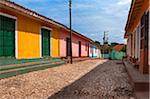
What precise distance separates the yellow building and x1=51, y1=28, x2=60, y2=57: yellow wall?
514 mm

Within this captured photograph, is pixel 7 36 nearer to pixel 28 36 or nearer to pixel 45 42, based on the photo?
pixel 28 36

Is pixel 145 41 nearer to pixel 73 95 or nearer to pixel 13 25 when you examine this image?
pixel 73 95

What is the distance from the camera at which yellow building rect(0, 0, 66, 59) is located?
399 inches

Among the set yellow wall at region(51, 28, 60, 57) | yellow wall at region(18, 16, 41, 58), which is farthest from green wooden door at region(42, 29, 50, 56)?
yellow wall at region(18, 16, 41, 58)

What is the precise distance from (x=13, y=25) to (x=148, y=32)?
5486 mm

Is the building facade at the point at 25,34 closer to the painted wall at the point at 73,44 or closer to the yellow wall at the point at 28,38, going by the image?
the yellow wall at the point at 28,38

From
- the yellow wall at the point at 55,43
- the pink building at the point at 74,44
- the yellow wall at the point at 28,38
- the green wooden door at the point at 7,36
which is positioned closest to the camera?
the green wooden door at the point at 7,36

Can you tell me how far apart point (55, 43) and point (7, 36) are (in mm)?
6772

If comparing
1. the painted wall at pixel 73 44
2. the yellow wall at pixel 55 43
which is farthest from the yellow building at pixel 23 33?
the painted wall at pixel 73 44

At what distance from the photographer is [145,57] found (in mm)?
8516

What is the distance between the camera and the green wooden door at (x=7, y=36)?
10.1 meters

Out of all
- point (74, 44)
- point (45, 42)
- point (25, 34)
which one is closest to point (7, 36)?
point (25, 34)

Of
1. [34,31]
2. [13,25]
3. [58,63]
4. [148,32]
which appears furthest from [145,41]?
[58,63]

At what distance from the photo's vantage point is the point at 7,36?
10.4 meters
